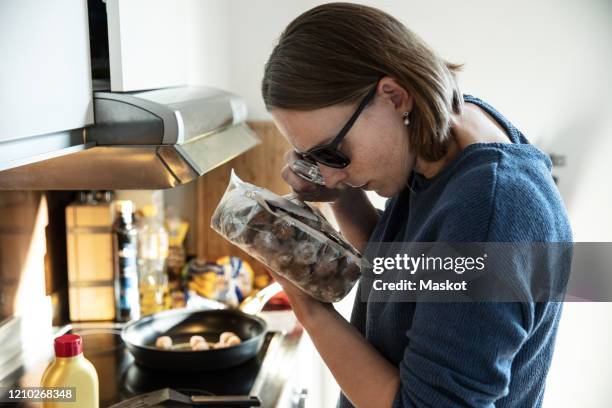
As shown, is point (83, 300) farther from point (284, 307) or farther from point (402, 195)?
point (402, 195)

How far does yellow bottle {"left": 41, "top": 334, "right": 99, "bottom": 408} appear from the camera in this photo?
105 centimetres

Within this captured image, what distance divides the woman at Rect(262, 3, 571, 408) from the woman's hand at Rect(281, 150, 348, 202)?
152 mm

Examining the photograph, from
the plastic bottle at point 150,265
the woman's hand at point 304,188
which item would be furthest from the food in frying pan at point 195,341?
the woman's hand at point 304,188

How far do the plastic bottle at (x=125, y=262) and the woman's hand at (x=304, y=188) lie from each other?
73 centimetres

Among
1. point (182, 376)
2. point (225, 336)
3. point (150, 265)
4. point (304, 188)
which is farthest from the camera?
point (150, 265)

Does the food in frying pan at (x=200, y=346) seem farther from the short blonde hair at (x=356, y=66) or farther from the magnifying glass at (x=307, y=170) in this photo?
the short blonde hair at (x=356, y=66)

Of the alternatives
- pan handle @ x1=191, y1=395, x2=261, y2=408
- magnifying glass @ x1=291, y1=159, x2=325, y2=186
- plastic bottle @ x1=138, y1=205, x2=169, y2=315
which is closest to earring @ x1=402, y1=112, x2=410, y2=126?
magnifying glass @ x1=291, y1=159, x2=325, y2=186

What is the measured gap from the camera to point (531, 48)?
2217 millimetres

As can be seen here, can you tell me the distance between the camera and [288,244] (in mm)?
1066

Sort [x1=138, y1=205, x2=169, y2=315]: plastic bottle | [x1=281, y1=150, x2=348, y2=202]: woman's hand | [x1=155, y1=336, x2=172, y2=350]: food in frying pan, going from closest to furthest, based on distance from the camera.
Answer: [x1=281, y1=150, x2=348, y2=202]: woman's hand < [x1=155, y1=336, x2=172, y2=350]: food in frying pan < [x1=138, y1=205, x2=169, y2=315]: plastic bottle

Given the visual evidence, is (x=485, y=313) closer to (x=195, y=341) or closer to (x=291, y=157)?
(x=291, y=157)

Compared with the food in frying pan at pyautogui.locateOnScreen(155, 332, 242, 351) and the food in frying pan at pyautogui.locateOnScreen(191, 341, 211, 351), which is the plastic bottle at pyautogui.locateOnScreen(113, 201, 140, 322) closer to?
the food in frying pan at pyautogui.locateOnScreen(155, 332, 242, 351)

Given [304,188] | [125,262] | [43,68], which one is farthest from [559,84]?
[43,68]

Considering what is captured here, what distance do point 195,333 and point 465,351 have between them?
3.32 ft
